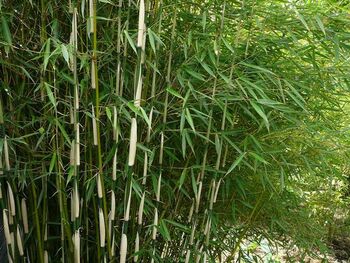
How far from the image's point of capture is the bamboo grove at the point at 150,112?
176 cm

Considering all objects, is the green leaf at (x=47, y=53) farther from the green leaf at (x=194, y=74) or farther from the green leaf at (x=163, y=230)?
the green leaf at (x=163, y=230)

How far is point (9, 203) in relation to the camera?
1930 millimetres

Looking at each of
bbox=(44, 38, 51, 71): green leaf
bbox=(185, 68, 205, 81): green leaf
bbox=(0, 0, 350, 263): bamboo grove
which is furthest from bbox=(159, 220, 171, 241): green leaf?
bbox=(44, 38, 51, 71): green leaf

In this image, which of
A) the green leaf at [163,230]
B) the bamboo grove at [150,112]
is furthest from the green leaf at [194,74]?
the green leaf at [163,230]

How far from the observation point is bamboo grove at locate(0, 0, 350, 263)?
176cm

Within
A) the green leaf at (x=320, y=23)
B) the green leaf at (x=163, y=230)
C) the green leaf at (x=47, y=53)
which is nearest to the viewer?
the green leaf at (x=47, y=53)

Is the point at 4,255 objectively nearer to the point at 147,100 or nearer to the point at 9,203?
the point at 9,203

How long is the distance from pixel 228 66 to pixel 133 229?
2.86 feet

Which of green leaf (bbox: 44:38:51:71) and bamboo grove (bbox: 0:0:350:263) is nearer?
green leaf (bbox: 44:38:51:71)

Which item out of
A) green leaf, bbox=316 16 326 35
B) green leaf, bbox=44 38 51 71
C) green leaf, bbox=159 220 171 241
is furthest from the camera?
green leaf, bbox=159 220 171 241

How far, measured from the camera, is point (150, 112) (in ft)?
5.82

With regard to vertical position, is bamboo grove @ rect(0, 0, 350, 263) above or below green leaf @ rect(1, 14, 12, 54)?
below

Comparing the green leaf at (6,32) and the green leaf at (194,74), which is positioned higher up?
the green leaf at (6,32)

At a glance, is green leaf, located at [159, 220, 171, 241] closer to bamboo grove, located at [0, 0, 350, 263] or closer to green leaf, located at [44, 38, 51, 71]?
bamboo grove, located at [0, 0, 350, 263]
